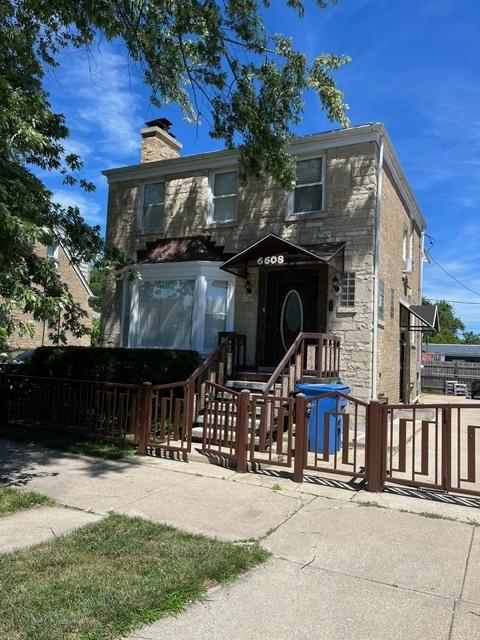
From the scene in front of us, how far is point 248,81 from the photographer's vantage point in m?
10.1

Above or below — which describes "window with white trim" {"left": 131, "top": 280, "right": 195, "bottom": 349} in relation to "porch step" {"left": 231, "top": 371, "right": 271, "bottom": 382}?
above

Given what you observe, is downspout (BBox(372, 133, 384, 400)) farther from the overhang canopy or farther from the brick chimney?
the brick chimney

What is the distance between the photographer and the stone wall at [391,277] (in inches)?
455

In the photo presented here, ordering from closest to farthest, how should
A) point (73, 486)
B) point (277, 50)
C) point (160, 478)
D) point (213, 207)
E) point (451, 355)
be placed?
1. point (73, 486)
2. point (160, 478)
3. point (277, 50)
4. point (213, 207)
5. point (451, 355)

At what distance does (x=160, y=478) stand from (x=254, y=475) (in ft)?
4.13

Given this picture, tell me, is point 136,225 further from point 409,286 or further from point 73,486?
point 73,486

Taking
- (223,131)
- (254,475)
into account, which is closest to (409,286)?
(223,131)

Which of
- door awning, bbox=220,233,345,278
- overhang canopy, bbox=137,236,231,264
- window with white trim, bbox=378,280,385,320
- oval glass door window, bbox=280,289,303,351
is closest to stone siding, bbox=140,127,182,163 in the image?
overhang canopy, bbox=137,236,231,264

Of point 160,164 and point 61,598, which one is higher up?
point 160,164

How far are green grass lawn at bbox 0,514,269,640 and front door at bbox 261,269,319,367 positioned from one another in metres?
7.37

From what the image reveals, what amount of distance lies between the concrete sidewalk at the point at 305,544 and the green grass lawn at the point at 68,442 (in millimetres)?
445

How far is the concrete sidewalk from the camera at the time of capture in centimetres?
321

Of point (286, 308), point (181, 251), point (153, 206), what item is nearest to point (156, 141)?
point (153, 206)

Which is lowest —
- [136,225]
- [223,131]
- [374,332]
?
[374,332]
